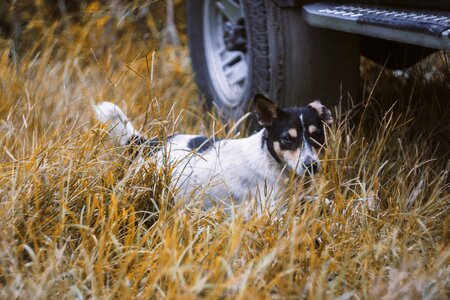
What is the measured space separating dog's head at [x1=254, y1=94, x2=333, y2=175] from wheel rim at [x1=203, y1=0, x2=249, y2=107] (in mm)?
1123

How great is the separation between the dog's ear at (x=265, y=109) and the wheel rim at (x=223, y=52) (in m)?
1.09

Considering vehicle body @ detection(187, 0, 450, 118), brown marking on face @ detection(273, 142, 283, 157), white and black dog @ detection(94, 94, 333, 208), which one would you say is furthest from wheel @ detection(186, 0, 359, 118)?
brown marking on face @ detection(273, 142, 283, 157)

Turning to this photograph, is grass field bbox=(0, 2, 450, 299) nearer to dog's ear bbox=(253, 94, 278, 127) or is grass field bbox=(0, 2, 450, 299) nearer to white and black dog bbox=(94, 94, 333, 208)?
white and black dog bbox=(94, 94, 333, 208)

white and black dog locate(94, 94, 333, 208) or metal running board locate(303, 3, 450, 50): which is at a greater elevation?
metal running board locate(303, 3, 450, 50)

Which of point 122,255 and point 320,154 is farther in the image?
point 320,154

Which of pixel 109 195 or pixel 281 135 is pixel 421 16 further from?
pixel 109 195

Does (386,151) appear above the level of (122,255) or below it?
below

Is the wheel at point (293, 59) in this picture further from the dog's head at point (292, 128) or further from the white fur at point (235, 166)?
the white fur at point (235, 166)

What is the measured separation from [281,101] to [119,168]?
1.19 meters

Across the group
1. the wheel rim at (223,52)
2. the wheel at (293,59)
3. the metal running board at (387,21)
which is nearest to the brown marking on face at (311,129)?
the wheel at (293,59)

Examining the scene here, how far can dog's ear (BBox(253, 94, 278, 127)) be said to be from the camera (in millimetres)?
3340

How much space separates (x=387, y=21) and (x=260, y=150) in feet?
3.04

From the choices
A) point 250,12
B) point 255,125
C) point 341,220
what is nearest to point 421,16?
point 341,220

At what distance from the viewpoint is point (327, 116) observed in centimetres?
342
